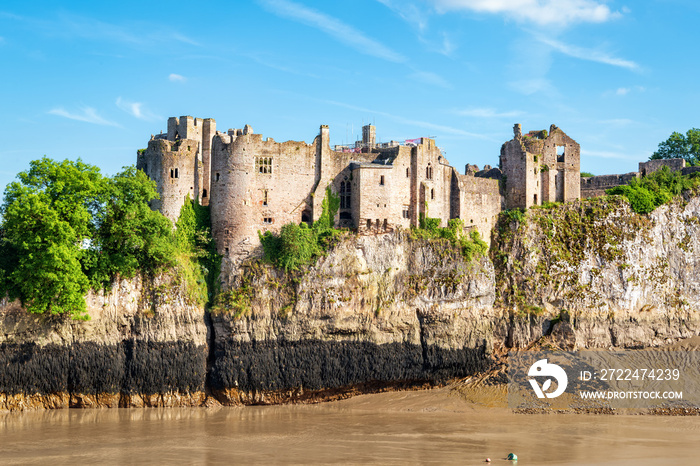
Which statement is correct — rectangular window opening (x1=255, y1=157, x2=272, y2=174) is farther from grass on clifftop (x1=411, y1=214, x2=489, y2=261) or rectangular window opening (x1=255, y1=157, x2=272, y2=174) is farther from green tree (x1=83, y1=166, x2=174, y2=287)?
grass on clifftop (x1=411, y1=214, x2=489, y2=261)

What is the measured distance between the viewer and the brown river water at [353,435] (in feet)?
134

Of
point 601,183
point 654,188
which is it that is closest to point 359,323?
point 601,183

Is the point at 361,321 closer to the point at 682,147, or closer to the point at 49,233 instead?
the point at 49,233

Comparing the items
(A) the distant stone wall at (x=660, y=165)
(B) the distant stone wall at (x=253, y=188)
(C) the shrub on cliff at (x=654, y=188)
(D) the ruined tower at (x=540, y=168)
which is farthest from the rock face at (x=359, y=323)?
(A) the distant stone wall at (x=660, y=165)

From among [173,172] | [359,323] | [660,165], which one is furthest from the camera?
[660,165]

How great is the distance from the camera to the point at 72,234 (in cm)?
4950

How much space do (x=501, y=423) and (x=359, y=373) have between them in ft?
28.4

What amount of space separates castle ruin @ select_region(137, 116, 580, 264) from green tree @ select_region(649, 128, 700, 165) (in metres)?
25.4

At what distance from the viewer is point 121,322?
51.6 metres

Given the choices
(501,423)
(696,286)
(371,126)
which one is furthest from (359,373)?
(696,286)

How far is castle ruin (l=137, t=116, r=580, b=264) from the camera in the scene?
181ft

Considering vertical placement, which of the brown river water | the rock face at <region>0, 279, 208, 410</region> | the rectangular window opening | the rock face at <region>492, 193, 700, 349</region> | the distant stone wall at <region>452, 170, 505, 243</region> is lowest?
the brown river water

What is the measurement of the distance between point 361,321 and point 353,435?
9641mm

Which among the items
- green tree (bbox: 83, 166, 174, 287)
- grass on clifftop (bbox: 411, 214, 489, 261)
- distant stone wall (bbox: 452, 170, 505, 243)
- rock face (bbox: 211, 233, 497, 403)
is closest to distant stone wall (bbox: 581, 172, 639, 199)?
distant stone wall (bbox: 452, 170, 505, 243)
